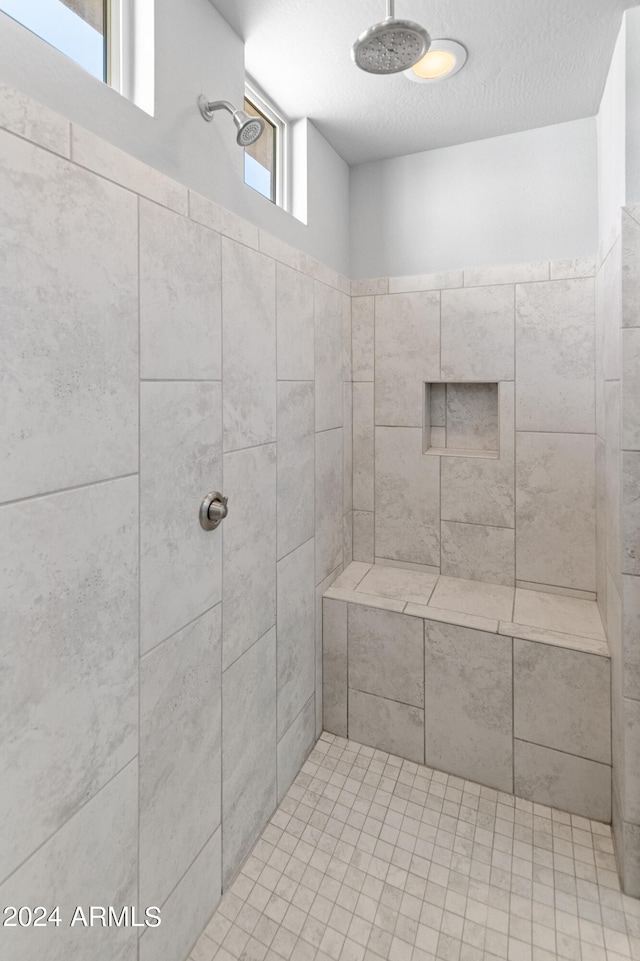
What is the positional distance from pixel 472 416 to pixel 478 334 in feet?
1.10

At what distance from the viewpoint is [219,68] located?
129 centimetres

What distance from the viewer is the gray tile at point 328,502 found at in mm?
1925

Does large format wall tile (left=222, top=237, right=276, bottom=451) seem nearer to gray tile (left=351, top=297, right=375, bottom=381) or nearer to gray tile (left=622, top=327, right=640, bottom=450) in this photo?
gray tile (left=351, top=297, right=375, bottom=381)

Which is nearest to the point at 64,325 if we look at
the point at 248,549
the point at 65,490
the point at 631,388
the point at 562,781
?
the point at 65,490

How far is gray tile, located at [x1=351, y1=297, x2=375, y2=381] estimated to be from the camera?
219 centimetres

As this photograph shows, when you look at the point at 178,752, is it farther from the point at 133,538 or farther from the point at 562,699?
the point at 562,699

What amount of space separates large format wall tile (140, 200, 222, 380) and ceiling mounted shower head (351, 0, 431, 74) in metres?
0.49

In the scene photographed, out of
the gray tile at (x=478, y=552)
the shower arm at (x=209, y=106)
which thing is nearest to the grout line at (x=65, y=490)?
the shower arm at (x=209, y=106)

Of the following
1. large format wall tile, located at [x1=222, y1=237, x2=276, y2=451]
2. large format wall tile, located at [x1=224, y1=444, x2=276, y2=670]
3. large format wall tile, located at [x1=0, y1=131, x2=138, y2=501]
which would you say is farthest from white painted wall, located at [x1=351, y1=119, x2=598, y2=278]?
large format wall tile, located at [x1=0, y1=131, x2=138, y2=501]

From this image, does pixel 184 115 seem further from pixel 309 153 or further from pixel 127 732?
pixel 127 732

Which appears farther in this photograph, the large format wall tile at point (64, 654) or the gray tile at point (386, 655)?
the gray tile at point (386, 655)

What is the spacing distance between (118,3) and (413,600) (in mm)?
1870

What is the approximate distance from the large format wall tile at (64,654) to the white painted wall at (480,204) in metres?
1.66

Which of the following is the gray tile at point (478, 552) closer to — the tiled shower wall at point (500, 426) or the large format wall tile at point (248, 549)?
the tiled shower wall at point (500, 426)
